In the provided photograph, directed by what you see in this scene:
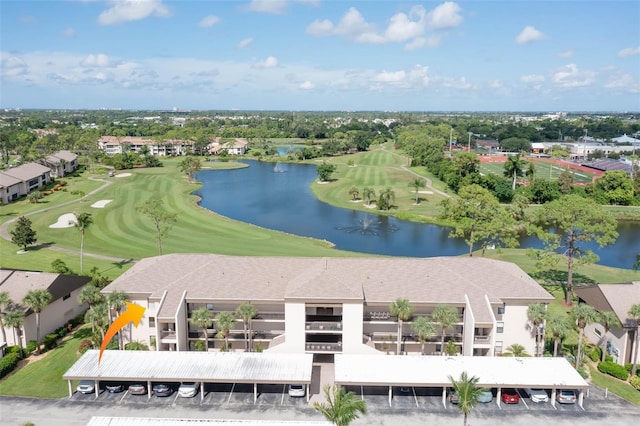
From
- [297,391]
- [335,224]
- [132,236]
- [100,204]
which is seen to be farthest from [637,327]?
[100,204]

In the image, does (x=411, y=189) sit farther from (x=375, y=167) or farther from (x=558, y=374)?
(x=558, y=374)

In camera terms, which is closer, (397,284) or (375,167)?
(397,284)

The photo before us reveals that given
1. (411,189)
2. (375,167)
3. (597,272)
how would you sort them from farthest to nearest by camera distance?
(375,167) → (411,189) → (597,272)

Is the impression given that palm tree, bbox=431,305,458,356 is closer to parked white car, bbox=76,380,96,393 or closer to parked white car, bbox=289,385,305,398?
parked white car, bbox=289,385,305,398

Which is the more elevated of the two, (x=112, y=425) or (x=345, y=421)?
(x=345, y=421)

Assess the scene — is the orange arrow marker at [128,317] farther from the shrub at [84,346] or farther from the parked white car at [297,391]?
the parked white car at [297,391]

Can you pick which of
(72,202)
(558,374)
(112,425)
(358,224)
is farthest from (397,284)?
(72,202)
